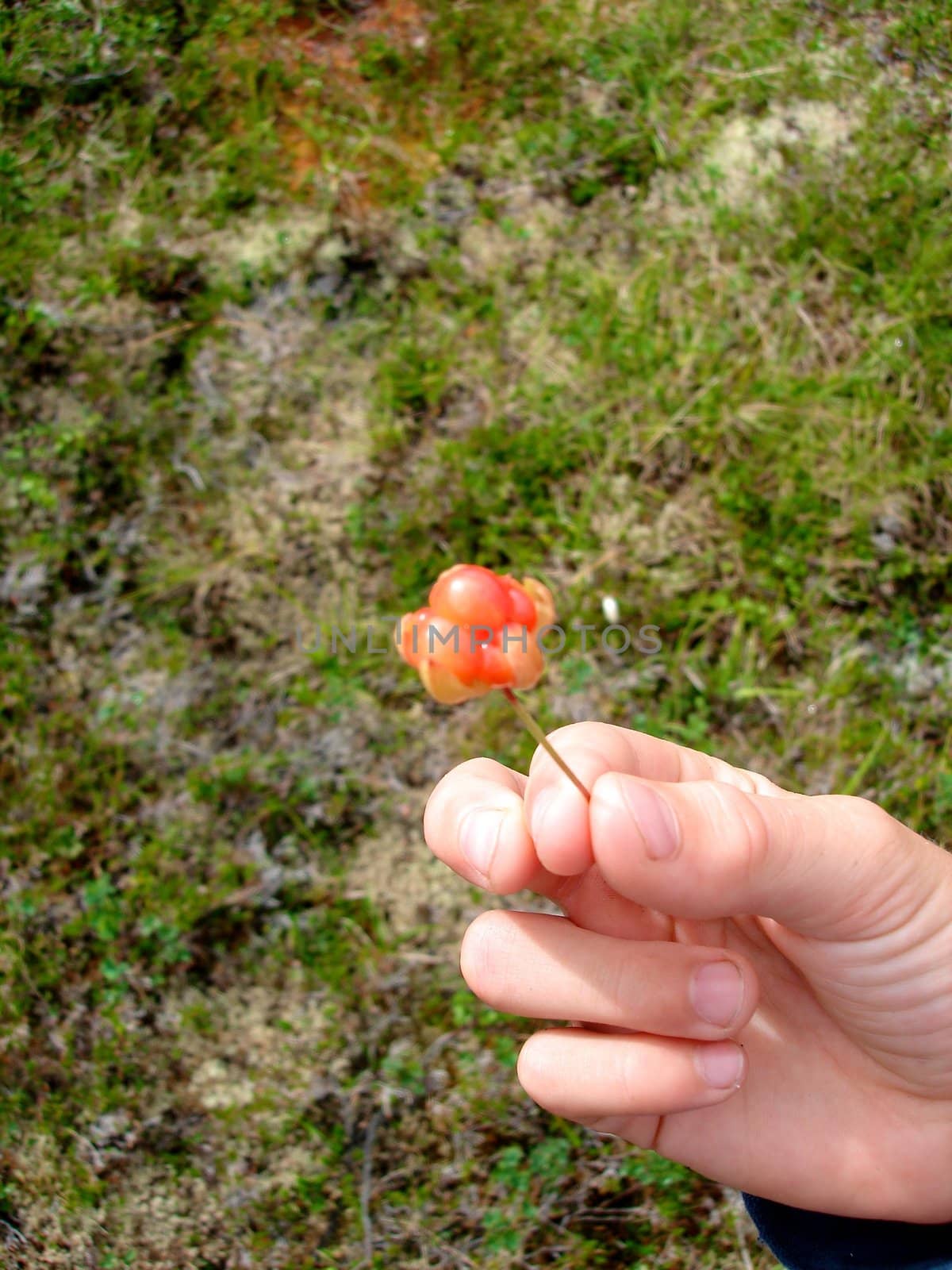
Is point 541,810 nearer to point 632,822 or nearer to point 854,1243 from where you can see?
point 632,822

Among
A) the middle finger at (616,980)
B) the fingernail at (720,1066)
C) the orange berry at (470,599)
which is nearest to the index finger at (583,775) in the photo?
the middle finger at (616,980)

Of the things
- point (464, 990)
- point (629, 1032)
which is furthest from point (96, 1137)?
point (629, 1032)

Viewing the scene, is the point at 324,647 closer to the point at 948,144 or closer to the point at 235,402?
the point at 235,402

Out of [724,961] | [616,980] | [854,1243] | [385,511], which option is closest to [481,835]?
[616,980]

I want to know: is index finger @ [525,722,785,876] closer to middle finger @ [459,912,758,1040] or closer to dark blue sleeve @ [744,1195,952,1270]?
middle finger @ [459,912,758,1040]

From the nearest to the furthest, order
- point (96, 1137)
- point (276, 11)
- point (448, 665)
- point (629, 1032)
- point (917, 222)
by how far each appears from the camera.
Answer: point (448, 665)
point (629, 1032)
point (96, 1137)
point (917, 222)
point (276, 11)

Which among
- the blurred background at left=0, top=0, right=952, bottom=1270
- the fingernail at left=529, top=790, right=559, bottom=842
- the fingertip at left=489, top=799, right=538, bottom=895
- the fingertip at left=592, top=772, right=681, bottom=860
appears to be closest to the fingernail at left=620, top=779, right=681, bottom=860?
the fingertip at left=592, top=772, right=681, bottom=860

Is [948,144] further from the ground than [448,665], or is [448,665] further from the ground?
[948,144]
